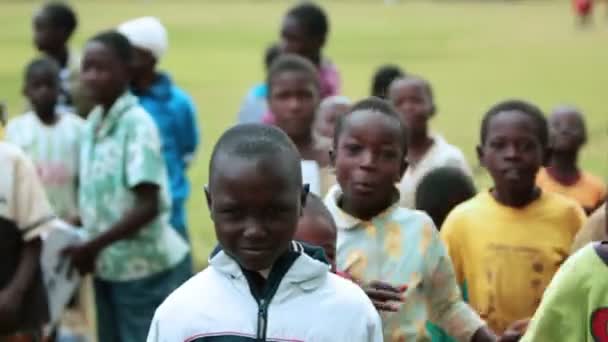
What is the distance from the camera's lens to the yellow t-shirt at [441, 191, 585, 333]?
4.54 meters

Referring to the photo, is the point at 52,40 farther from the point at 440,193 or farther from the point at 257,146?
the point at 257,146

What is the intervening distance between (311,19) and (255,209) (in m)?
4.55

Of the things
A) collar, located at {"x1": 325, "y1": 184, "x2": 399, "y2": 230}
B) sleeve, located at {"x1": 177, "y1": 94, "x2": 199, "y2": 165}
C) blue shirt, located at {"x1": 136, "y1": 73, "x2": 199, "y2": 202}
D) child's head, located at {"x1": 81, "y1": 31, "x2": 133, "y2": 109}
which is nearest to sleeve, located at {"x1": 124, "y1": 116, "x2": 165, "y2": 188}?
child's head, located at {"x1": 81, "y1": 31, "x2": 133, "y2": 109}

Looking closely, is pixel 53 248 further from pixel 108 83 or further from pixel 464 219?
pixel 464 219

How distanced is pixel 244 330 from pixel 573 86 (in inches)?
675

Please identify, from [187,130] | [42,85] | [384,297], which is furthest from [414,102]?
[384,297]

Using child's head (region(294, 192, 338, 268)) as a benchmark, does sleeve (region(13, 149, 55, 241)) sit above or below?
below

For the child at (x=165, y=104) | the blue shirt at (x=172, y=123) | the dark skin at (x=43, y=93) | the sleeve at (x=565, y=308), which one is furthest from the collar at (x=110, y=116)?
the sleeve at (x=565, y=308)

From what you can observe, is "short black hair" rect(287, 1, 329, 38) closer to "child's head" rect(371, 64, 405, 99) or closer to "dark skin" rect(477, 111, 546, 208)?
"child's head" rect(371, 64, 405, 99)

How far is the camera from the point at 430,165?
226 inches

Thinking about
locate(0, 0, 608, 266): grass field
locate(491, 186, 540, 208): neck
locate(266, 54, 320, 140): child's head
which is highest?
locate(266, 54, 320, 140): child's head

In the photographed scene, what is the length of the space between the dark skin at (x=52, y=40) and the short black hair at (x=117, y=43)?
2.11m

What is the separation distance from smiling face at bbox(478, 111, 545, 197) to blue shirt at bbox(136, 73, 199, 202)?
2695mm

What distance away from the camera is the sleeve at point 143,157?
5.66m
